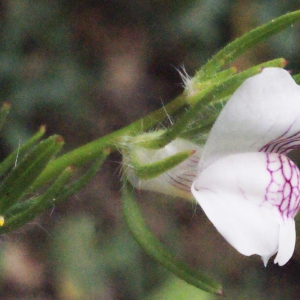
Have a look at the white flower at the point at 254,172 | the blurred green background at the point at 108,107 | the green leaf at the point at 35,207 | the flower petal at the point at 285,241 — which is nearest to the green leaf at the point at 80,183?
the green leaf at the point at 35,207

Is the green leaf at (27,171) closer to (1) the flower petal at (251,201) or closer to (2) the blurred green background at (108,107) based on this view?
(1) the flower petal at (251,201)

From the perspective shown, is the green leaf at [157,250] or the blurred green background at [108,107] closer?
the green leaf at [157,250]

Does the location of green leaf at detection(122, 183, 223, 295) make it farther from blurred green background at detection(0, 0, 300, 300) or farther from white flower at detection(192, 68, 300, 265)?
blurred green background at detection(0, 0, 300, 300)

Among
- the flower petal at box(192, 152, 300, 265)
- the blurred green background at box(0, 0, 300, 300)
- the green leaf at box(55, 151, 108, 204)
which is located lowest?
the blurred green background at box(0, 0, 300, 300)

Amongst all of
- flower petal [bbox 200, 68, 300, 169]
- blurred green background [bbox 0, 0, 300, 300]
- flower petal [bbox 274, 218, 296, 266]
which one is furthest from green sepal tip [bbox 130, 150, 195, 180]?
blurred green background [bbox 0, 0, 300, 300]

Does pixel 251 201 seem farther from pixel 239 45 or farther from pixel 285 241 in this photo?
pixel 239 45

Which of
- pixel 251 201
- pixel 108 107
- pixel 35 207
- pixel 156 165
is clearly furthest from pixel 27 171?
pixel 108 107

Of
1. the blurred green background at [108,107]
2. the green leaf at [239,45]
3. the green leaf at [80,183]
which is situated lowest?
the blurred green background at [108,107]
